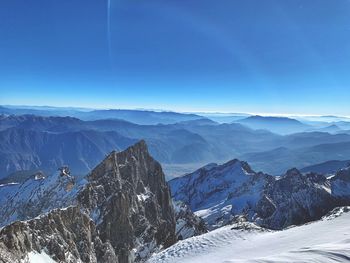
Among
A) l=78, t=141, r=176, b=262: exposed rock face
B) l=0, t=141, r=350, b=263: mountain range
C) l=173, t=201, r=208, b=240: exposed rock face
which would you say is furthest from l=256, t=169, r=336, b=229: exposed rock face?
l=78, t=141, r=176, b=262: exposed rock face

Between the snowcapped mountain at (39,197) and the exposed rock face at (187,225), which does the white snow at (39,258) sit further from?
the exposed rock face at (187,225)

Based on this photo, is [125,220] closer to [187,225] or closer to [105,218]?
[105,218]

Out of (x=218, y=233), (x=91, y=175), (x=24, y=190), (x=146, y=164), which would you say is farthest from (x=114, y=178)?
(x=218, y=233)

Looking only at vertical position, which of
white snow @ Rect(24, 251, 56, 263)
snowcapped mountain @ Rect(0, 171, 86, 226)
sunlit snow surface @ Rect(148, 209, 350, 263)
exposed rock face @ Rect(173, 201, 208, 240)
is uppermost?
sunlit snow surface @ Rect(148, 209, 350, 263)

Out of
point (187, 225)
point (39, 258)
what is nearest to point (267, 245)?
point (39, 258)

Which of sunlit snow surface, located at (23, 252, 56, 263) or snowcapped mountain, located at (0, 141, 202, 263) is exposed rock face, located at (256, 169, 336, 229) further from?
sunlit snow surface, located at (23, 252, 56, 263)

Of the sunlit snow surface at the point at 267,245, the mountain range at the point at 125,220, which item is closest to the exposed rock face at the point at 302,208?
the mountain range at the point at 125,220

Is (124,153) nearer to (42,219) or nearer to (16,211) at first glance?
(16,211)
